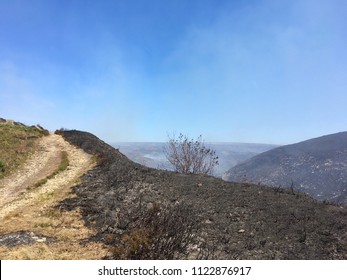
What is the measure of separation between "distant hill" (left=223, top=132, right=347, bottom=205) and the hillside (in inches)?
2554

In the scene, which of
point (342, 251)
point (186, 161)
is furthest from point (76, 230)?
point (186, 161)

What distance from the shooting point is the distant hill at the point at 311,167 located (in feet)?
304

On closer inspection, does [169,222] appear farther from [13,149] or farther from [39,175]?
[13,149]

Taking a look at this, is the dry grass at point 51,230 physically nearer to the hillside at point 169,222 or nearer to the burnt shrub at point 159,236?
the hillside at point 169,222

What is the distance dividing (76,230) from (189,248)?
500cm

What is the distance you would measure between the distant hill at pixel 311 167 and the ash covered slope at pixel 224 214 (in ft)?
210

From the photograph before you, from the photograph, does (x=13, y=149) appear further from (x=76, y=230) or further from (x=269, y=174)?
(x=269, y=174)

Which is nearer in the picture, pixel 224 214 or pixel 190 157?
pixel 224 214

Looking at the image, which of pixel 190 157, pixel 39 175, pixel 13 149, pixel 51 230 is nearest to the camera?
pixel 51 230

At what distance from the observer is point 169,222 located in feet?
41.9

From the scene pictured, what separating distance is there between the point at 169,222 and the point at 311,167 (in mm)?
116399

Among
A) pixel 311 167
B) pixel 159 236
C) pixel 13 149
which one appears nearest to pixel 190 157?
pixel 13 149

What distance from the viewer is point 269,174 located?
13625cm
